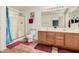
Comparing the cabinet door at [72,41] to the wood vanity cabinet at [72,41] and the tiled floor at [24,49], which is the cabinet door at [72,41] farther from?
the tiled floor at [24,49]

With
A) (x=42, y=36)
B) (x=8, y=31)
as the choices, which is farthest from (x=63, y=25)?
(x=8, y=31)

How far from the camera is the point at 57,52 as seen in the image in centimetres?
184

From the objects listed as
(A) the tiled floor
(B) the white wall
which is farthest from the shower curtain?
(A) the tiled floor

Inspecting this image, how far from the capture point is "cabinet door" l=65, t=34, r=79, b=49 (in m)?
1.94

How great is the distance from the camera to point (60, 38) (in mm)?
2156

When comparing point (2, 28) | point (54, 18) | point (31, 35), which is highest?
point (54, 18)

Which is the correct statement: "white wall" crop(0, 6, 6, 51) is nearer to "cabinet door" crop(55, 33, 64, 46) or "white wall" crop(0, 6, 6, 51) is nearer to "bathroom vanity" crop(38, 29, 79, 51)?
"bathroom vanity" crop(38, 29, 79, 51)

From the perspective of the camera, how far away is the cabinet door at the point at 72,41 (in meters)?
1.94

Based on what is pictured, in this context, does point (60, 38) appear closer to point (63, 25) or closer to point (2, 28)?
point (63, 25)

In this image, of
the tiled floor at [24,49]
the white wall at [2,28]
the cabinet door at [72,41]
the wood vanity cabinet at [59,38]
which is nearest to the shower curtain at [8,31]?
the white wall at [2,28]

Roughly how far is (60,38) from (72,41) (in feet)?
0.97
